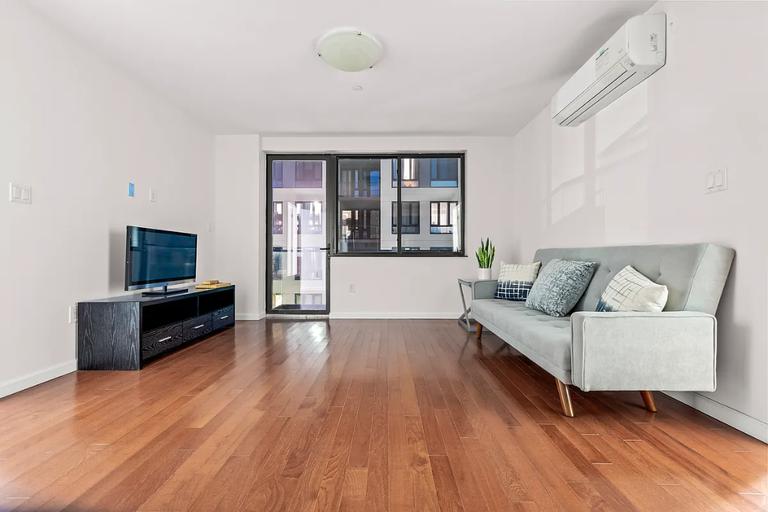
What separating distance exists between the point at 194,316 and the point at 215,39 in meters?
2.43

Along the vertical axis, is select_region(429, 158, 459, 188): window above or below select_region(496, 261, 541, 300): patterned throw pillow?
above

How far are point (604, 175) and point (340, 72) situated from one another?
7.51 ft

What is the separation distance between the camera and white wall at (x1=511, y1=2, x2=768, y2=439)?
183 centimetres

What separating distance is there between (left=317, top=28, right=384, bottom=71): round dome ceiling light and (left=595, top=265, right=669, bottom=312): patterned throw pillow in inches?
88.3

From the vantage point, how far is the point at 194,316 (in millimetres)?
3932

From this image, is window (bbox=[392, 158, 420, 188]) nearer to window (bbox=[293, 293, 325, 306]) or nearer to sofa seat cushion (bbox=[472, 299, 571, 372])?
window (bbox=[293, 293, 325, 306])

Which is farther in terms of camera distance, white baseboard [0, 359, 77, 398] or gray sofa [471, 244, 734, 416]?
white baseboard [0, 359, 77, 398]

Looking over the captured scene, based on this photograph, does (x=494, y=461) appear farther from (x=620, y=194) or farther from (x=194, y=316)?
(x=194, y=316)

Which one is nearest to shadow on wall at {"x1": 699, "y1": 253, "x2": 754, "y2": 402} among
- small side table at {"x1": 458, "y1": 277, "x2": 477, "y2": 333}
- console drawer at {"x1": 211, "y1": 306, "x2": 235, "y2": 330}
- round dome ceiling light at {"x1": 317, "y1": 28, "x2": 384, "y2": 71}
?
small side table at {"x1": 458, "y1": 277, "x2": 477, "y2": 333}

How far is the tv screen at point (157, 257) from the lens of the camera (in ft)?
10.7

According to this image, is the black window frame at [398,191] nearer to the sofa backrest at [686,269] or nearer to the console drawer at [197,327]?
the console drawer at [197,327]

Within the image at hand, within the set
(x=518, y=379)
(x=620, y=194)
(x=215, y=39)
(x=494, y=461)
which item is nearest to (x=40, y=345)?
(x=215, y=39)

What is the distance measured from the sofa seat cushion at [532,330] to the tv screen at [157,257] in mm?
2900

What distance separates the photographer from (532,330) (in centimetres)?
241
